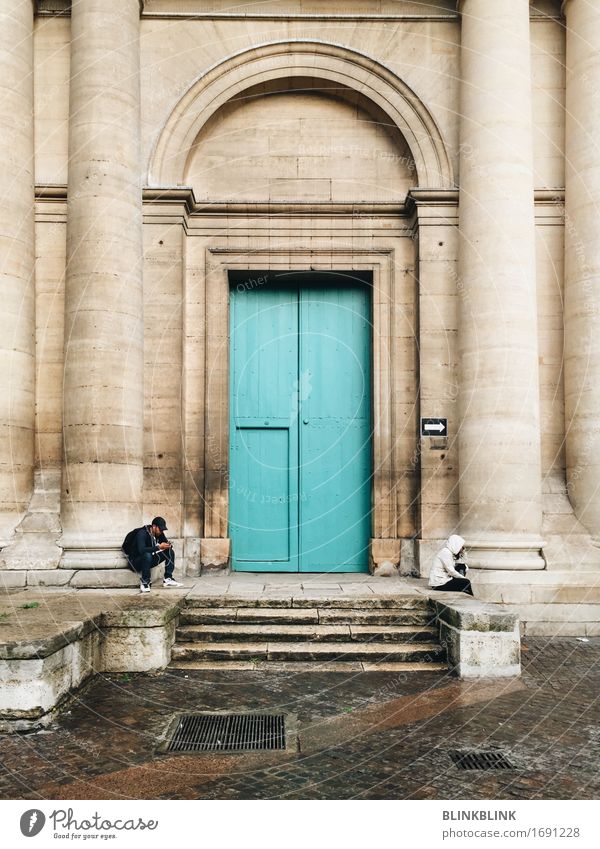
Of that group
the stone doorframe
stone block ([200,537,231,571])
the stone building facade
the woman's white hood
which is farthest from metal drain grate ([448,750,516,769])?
stone block ([200,537,231,571])

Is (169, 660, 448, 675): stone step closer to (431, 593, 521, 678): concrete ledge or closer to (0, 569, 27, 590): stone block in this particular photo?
(431, 593, 521, 678): concrete ledge

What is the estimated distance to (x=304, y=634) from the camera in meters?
9.56

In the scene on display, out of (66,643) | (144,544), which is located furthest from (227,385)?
(66,643)

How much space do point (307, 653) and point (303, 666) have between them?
203 mm

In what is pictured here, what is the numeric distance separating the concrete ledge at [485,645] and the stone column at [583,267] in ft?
14.0

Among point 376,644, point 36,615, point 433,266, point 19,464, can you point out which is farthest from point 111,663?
point 433,266

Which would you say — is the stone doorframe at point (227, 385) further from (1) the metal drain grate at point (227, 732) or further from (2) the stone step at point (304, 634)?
(1) the metal drain grate at point (227, 732)

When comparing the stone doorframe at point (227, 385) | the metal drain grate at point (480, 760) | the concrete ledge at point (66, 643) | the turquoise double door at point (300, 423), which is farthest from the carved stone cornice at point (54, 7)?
the metal drain grate at point (480, 760)

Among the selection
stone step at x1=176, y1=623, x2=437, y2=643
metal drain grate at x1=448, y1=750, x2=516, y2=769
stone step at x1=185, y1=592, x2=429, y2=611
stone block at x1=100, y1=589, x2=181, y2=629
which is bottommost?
metal drain grate at x1=448, y1=750, x2=516, y2=769

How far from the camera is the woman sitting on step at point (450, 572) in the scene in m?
10.8

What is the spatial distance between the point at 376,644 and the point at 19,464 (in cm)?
617

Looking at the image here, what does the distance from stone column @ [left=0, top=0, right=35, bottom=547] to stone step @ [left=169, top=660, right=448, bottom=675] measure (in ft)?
14.8

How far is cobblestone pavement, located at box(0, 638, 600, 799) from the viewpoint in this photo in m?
5.66

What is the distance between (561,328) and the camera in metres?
→ 13.2
